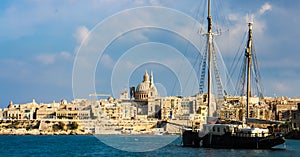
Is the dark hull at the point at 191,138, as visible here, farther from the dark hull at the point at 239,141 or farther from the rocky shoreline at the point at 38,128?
the rocky shoreline at the point at 38,128

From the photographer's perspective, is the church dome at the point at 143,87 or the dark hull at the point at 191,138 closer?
the dark hull at the point at 191,138

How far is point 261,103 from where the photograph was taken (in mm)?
140875

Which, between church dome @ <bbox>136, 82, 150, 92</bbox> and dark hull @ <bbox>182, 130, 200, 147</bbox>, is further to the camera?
church dome @ <bbox>136, 82, 150, 92</bbox>

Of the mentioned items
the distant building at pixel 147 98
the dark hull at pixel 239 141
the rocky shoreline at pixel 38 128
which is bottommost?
the rocky shoreline at pixel 38 128

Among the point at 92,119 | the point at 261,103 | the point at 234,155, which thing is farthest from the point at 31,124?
the point at 234,155

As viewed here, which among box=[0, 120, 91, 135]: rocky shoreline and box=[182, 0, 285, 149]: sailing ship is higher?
box=[182, 0, 285, 149]: sailing ship

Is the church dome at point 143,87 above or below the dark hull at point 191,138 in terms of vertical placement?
above

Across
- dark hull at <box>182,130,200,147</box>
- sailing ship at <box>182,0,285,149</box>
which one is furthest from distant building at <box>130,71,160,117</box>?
sailing ship at <box>182,0,285,149</box>

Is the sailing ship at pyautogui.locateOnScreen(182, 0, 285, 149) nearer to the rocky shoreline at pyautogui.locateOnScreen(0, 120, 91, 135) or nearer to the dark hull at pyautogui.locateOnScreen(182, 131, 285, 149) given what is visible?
the dark hull at pyautogui.locateOnScreen(182, 131, 285, 149)

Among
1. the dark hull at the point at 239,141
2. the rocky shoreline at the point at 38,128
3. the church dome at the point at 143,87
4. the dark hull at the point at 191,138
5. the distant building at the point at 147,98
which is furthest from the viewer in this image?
the church dome at the point at 143,87

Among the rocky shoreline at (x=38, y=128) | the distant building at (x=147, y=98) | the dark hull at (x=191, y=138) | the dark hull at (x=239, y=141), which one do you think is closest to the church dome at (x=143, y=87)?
the distant building at (x=147, y=98)

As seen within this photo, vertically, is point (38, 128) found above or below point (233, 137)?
below

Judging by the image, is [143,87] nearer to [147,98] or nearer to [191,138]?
→ [147,98]

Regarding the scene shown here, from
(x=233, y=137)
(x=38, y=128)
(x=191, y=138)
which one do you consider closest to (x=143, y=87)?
(x=38, y=128)
